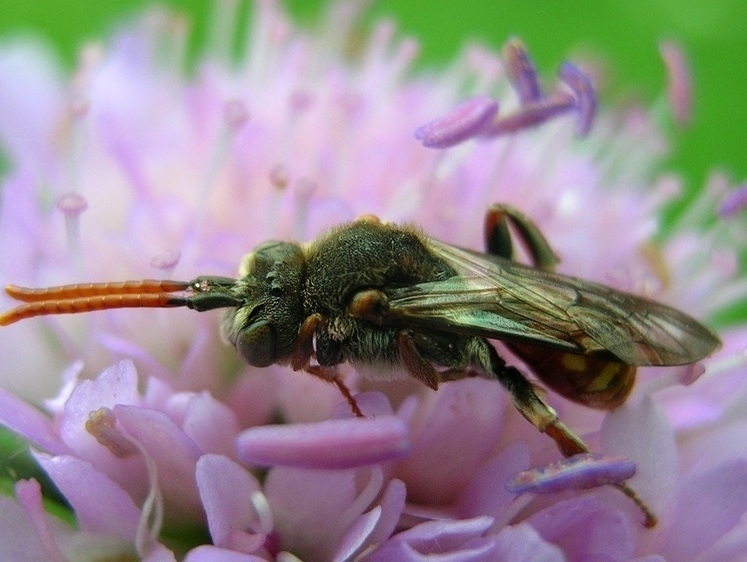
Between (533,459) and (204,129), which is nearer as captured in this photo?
(533,459)

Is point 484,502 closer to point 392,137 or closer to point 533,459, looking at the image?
point 533,459

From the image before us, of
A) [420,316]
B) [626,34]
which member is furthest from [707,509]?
[626,34]

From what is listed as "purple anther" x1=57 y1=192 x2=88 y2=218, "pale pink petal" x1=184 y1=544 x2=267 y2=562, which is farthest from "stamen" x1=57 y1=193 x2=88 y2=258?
"pale pink petal" x1=184 y1=544 x2=267 y2=562

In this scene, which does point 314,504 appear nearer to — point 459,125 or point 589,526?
point 589,526

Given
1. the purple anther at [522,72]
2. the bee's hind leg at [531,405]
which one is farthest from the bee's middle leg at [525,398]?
the purple anther at [522,72]

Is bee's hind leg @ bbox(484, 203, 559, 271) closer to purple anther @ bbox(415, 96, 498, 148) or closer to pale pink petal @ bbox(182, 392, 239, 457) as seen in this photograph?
purple anther @ bbox(415, 96, 498, 148)

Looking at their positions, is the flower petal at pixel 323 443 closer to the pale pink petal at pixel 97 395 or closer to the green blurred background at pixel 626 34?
the pale pink petal at pixel 97 395

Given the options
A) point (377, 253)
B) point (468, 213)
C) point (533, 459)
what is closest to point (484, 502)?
point (533, 459)
